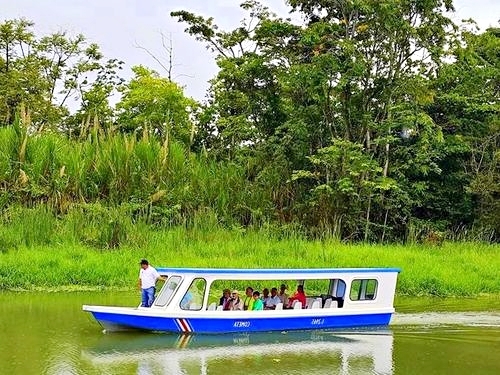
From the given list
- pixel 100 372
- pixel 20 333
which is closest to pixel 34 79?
pixel 20 333

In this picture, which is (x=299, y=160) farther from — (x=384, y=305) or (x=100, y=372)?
(x=100, y=372)

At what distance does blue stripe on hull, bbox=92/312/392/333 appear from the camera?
13.0 m

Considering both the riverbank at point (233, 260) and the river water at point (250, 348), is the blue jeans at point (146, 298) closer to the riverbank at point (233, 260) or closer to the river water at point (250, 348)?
the river water at point (250, 348)

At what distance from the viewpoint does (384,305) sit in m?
14.6

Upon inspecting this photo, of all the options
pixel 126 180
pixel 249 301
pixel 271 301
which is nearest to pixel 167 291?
pixel 249 301

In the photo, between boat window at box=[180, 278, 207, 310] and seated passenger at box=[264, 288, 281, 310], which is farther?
seated passenger at box=[264, 288, 281, 310]

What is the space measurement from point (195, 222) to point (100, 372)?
36.6 feet

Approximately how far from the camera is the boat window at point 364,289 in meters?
14.6

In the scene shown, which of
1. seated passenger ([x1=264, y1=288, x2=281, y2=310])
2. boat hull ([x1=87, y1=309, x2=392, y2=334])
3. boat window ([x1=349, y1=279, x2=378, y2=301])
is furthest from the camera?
boat window ([x1=349, y1=279, x2=378, y2=301])

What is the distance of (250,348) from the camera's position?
12.4 m

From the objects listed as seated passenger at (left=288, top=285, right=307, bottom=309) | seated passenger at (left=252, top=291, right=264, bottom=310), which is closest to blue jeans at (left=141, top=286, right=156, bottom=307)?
seated passenger at (left=252, top=291, right=264, bottom=310)

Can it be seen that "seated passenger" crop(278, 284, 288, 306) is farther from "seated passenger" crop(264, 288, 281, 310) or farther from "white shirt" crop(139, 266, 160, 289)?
"white shirt" crop(139, 266, 160, 289)

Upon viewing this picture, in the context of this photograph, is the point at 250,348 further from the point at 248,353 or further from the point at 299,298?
the point at 299,298

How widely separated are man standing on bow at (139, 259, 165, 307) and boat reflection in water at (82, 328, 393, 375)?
32.7 inches
